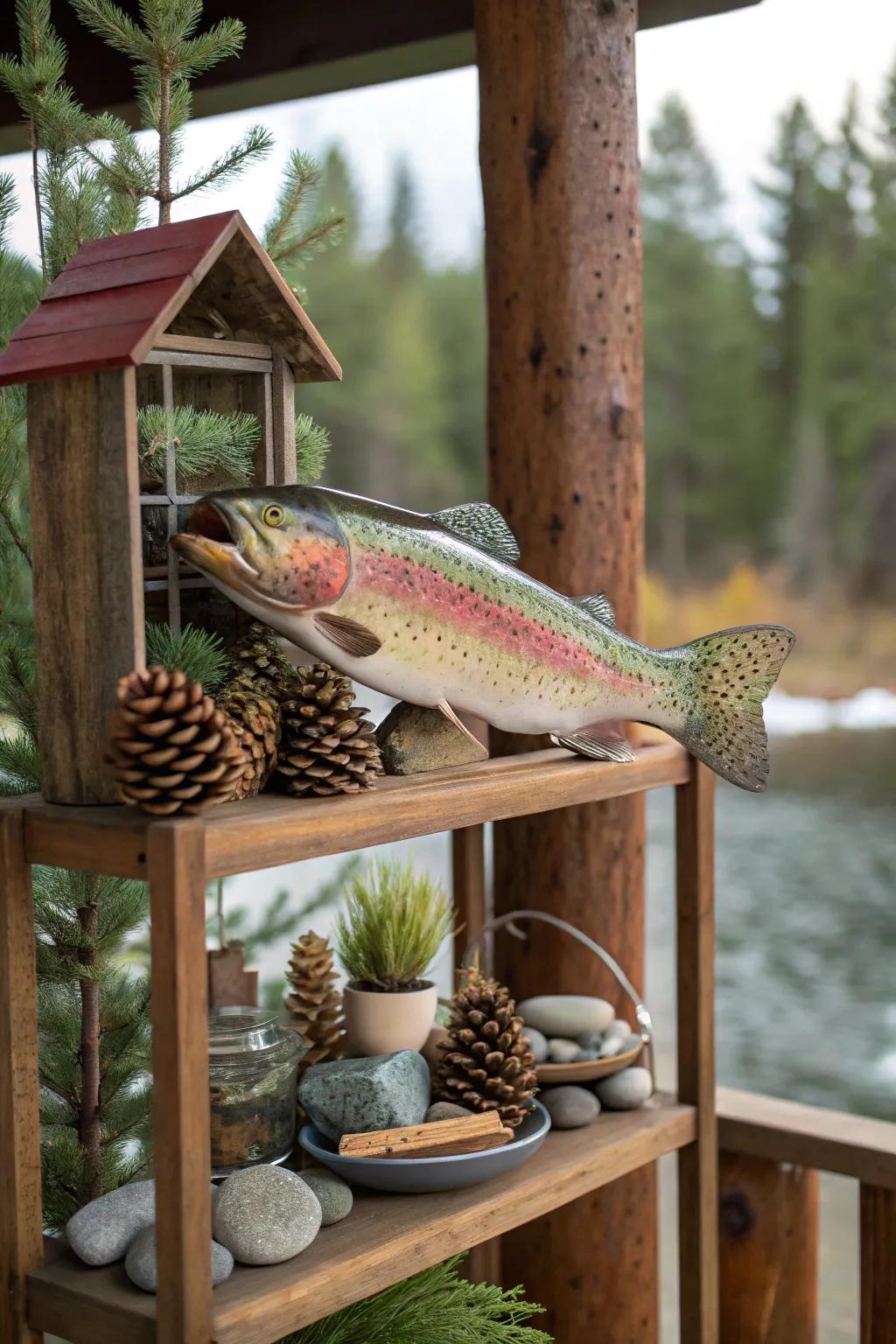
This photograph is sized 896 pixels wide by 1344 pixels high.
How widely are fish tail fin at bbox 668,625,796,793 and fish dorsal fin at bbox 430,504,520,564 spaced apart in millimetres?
209

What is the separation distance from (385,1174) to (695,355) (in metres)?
10.4

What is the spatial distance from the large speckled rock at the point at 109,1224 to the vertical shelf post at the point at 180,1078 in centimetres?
13

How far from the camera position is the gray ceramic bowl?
120 cm

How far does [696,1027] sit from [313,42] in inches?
53.1

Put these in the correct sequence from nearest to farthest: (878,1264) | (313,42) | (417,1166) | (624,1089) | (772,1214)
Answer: (417,1166) < (624,1089) < (878,1264) < (772,1214) < (313,42)

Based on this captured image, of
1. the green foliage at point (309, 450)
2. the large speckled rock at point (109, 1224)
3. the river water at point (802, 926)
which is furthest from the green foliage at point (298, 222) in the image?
the river water at point (802, 926)

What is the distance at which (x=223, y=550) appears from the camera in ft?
3.40

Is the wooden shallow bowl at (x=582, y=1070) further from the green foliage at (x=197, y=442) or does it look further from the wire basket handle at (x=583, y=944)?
the green foliage at (x=197, y=442)

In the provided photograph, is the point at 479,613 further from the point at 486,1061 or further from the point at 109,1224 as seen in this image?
the point at 109,1224

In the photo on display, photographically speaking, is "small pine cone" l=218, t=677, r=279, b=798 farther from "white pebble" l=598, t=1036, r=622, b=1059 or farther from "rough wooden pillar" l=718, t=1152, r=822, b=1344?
"rough wooden pillar" l=718, t=1152, r=822, b=1344

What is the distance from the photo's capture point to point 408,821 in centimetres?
112

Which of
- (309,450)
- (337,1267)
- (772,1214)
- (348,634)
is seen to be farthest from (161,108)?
(772,1214)

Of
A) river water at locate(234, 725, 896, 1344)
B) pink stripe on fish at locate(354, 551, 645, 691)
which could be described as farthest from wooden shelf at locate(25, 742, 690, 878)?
river water at locate(234, 725, 896, 1344)

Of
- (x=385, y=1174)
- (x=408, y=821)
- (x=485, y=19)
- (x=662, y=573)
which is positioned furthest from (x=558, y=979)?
(x=662, y=573)
